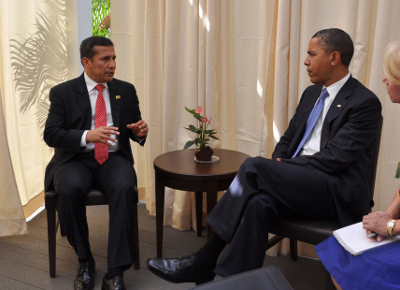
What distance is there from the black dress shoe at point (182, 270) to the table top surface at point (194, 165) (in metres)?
0.47

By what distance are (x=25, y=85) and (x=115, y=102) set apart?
37.4 inches

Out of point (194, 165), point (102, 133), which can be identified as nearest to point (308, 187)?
point (194, 165)

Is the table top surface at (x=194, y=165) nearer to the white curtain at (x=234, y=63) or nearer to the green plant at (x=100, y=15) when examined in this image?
the white curtain at (x=234, y=63)

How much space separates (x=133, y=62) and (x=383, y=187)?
2.00 m

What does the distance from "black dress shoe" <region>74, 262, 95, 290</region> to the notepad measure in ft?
4.44

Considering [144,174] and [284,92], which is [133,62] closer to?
[144,174]

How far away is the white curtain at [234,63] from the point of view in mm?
2273

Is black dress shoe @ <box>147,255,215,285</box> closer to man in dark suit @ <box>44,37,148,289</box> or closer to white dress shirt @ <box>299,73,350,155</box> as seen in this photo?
man in dark suit @ <box>44,37,148,289</box>

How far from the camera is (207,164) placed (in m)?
2.47

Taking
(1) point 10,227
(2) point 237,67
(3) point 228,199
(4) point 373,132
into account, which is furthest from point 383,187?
(1) point 10,227

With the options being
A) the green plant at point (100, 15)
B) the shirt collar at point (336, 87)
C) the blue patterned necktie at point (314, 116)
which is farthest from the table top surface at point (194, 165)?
the green plant at point (100, 15)

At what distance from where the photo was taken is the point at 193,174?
2.27 m

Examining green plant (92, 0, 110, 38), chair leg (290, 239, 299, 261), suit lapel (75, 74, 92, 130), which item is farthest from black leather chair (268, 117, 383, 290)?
green plant (92, 0, 110, 38)

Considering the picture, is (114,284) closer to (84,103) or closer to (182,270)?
(182,270)
